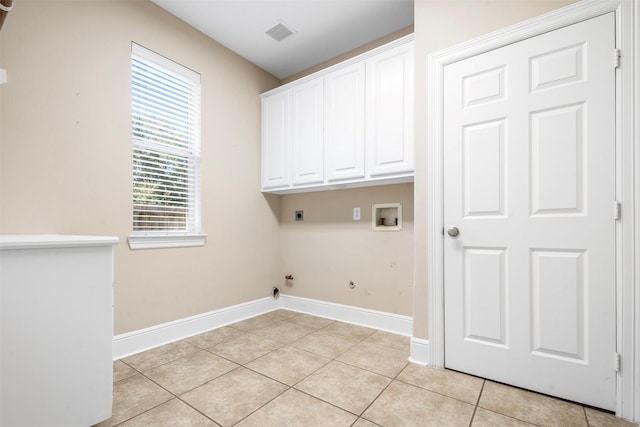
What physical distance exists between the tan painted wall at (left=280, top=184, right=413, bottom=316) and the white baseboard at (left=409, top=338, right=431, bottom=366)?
59cm

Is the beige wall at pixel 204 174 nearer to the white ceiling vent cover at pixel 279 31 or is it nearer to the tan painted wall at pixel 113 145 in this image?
the tan painted wall at pixel 113 145

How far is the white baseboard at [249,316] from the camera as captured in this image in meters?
2.17

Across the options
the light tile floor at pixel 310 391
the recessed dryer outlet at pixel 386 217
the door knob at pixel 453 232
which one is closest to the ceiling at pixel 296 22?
the recessed dryer outlet at pixel 386 217

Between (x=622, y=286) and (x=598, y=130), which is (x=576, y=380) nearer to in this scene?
(x=622, y=286)

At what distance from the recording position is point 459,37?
6.42 ft

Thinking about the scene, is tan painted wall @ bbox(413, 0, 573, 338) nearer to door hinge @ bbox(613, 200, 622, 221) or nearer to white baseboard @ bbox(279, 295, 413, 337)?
white baseboard @ bbox(279, 295, 413, 337)

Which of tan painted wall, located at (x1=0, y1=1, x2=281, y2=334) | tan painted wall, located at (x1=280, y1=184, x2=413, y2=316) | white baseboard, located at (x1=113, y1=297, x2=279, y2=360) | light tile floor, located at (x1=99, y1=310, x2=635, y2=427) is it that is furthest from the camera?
tan painted wall, located at (x1=280, y1=184, x2=413, y2=316)

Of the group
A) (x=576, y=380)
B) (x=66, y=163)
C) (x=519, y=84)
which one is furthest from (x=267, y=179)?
(x=576, y=380)

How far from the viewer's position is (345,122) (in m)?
2.71

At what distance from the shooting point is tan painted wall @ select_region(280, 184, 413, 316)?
2715mm

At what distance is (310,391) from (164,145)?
7.26 feet

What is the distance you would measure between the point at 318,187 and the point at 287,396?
190 cm

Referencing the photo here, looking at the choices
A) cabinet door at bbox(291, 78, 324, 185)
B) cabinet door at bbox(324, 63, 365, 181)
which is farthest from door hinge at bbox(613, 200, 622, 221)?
cabinet door at bbox(291, 78, 324, 185)

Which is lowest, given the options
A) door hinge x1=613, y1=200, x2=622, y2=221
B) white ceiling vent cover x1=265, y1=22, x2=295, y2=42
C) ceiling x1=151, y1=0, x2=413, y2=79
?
door hinge x1=613, y1=200, x2=622, y2=221
